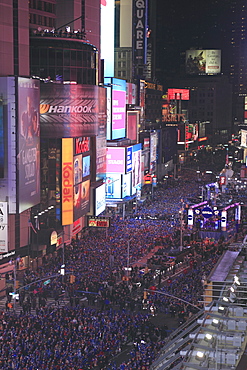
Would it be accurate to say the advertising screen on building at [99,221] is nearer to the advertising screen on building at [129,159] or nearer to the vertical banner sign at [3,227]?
the vertical banner sign at [3,227]

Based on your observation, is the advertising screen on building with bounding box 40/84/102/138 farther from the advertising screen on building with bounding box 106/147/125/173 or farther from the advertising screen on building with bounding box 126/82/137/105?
the advertising screen on building with bounding box 126/82/137/105

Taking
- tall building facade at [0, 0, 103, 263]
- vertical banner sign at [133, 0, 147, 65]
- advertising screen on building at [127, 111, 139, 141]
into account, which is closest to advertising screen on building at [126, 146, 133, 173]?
tall building facade at [0, 0, 103, 263]

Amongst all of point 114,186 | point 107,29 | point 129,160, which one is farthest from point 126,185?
point 107,29

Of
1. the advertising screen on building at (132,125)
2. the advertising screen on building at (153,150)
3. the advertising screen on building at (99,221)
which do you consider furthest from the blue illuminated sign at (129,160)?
the advertising screen on building at (153,150)

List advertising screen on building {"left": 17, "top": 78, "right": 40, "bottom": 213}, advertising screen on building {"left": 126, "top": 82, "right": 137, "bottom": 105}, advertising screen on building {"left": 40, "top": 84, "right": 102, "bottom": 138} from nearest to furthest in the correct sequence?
advertising screen on building {"left": 17, "top": 78, "right": 40, "bottom": 213} → advertising screen on building {"left": 40, "top": 84, "right": 102, "bottom": 138} → advertising screen on building {"left": 126, "top": 82, "right": 137, "bottom": 105}

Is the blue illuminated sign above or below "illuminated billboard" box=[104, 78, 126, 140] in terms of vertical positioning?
below

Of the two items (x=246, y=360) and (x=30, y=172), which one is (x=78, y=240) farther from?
(x=246, y=360)
